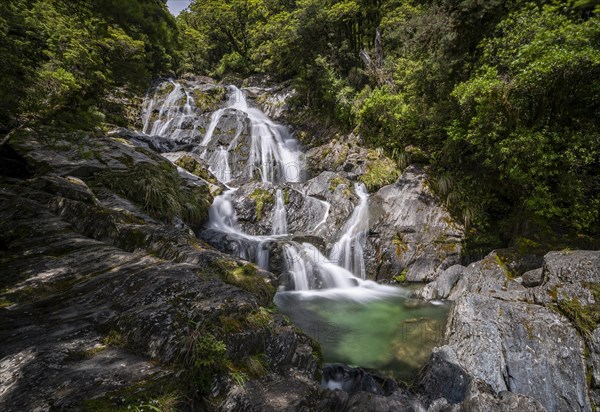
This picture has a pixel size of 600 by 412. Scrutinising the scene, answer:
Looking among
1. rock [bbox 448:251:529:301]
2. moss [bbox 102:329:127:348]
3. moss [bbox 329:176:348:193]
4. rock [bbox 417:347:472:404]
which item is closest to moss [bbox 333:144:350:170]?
moss [bbox 329:176:348:193]

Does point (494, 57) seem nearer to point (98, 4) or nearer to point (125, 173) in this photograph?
point (98, 4)

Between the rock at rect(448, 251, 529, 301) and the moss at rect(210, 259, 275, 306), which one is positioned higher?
the moss at rect(210, 259, 275, 306)

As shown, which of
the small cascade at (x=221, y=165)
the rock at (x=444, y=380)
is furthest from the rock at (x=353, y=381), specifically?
the small cascade at (x=221, y=165)

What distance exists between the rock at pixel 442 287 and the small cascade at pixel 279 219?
5684 millimetres

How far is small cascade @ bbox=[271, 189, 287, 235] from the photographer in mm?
12100

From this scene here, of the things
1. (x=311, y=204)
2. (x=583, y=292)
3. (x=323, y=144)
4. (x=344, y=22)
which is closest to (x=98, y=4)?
(x=583, y=292)

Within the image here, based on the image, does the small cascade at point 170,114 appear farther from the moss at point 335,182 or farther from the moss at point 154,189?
the moss at point 335,182

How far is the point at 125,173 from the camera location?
8336mm

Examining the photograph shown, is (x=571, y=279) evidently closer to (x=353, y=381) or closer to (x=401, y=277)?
(x=353, y=381)

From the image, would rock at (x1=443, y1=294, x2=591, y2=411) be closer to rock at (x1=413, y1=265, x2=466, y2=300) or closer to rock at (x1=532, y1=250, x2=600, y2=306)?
rock at (x1=532, y1=250, x2=600, y2=306)

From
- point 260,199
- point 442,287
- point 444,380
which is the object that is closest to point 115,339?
point 444,380

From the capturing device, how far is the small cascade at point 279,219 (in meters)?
12.1

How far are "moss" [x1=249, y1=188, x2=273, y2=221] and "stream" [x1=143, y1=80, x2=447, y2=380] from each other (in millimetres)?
181

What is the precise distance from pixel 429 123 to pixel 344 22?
10.5 m
